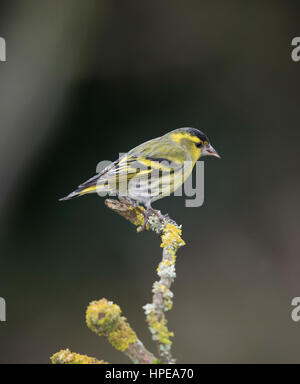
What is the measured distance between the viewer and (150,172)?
9.11ft

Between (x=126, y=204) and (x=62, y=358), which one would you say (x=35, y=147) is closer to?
(x=126, y=204)

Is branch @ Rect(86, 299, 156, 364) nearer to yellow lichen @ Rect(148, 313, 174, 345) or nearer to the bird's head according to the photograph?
yellow lichen @ Rect(148, 313, 174, 345)

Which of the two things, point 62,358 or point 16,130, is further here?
point 16,130

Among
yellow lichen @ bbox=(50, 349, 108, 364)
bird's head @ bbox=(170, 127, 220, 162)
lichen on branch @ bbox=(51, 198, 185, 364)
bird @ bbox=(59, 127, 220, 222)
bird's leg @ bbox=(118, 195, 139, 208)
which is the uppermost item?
bird's head @ bbox=(170, 127, 220, 162)

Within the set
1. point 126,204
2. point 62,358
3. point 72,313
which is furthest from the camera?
point 72,313

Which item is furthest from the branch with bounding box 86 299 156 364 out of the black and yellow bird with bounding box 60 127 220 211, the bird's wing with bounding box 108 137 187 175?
the bird's wing with bounding box 108 137 187 175

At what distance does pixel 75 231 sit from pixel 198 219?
1166 millimetres

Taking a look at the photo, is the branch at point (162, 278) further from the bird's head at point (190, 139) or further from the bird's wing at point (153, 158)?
the bird's head at point (190, 139)

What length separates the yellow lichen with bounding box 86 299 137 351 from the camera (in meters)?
1.44

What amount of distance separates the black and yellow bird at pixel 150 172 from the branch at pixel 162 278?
10 centimetres

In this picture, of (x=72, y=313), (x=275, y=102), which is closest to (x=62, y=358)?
(x=72, y=313)

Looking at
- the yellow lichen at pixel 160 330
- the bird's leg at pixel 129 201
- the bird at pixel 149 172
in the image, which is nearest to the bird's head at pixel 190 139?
the bird at pixel 149 172

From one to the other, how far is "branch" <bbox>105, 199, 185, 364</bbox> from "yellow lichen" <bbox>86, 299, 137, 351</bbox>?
9 centimetres

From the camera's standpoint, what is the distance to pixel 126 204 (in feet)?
8.70
